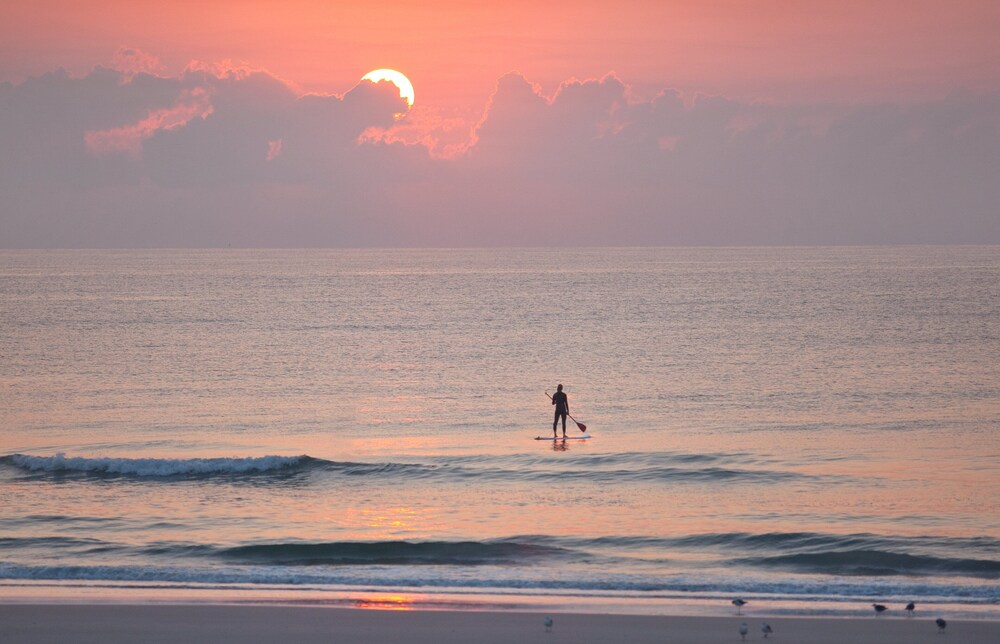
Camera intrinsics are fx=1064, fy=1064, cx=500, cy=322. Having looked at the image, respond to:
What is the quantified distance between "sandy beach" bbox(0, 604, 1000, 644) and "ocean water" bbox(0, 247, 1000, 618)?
0.84 metres

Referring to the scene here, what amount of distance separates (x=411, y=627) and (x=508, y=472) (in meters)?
12.5

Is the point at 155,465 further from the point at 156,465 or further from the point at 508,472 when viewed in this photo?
the point at 508,472

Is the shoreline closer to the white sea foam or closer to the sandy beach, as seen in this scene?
the sandy beach

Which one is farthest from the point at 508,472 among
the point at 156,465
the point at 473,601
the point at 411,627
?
the point at 411,627

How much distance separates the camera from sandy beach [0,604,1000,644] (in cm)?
1507

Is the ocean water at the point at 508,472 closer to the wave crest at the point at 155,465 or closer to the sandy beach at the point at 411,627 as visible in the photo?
the wave crest at the point at 155,465

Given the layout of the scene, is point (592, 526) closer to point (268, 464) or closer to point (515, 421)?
point (268, 464)

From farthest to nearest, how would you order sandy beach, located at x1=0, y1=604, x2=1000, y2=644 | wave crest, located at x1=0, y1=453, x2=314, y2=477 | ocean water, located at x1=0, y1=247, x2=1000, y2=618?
wave crest, located at x1=0, y1=453, x2=314, y2=477
ocean water, located at x1=0, y1=247, x2=1000, y2=618
sandy beach, located at x1=0, y1=604, x2=1000, y2=644

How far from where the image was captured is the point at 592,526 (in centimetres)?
2233

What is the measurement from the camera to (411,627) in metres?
15.7

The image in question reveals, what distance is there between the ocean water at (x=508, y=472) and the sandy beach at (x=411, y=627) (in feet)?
2.74

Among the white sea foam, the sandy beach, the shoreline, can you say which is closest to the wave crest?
the white sea foam

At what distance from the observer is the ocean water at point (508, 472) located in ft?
61.9

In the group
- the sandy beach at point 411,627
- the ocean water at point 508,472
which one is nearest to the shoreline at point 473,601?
the ocean water at point 508,472
